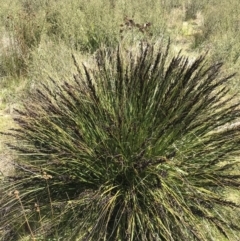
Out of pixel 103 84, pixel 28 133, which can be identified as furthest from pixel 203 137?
pixel 28 133

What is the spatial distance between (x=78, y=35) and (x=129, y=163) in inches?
163

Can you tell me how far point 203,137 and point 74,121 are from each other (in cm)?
91

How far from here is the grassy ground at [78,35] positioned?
4.76 meters

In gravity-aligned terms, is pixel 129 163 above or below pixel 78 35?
above

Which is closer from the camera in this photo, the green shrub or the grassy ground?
the green shrub

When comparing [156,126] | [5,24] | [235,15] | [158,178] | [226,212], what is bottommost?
[5,24]

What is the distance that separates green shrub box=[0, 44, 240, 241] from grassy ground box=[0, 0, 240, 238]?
70 cm

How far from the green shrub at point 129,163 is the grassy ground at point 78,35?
27.5 inches

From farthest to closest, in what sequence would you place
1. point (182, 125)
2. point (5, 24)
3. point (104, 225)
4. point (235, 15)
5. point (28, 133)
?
point (235, 15) → point (5, 24) → point (28, 133) → point (182, 125) → point (104, 225)

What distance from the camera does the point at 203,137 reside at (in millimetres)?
2584

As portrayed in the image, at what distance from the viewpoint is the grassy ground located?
15.6 feet

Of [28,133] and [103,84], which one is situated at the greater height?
[103,84]

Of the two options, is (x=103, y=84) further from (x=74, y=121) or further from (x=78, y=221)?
(x=78, y=221)

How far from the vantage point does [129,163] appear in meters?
2.40
